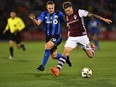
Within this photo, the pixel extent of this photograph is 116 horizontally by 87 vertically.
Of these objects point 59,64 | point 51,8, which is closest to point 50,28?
point 51,8

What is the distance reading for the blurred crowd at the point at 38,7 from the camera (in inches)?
1340

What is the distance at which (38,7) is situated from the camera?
114 ft


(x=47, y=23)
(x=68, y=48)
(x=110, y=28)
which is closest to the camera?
(x=68, y=48)

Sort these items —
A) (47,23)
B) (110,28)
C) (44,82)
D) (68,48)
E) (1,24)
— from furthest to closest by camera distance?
1. (110,28)
2. (1,24)
3. (47,23)
4. (68,48)
5. (44,82)

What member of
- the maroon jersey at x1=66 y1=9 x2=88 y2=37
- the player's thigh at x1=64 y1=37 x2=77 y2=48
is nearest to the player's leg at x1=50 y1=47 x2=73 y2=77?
the player's thigh at x1=64 y1=37 x2=77 y2=48

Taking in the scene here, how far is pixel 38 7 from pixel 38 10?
0.50 meters

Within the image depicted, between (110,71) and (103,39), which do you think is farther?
(103,39)

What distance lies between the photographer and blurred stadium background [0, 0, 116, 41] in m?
33.9

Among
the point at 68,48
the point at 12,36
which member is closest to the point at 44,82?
the point at 68,48

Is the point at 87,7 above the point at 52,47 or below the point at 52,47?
below

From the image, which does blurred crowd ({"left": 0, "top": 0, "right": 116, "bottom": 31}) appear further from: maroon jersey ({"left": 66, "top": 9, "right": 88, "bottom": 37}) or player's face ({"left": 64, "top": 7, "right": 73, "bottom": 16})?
player's face ({"left": 64, "top": 7, "right": 73, "bottom": 16})

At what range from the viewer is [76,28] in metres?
11.5

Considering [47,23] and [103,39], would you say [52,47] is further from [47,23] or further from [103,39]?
[103,39]

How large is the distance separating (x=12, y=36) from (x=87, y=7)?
56.4ft
